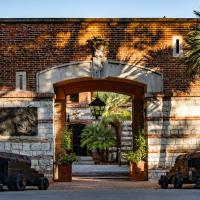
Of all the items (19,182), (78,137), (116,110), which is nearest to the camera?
(19,182)

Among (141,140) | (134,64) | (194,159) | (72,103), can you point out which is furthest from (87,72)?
(72,103)

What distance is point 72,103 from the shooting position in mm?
43844

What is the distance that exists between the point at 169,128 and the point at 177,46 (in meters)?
2.86

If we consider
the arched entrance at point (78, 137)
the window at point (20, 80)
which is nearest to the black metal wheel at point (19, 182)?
the window at point (20, 80)

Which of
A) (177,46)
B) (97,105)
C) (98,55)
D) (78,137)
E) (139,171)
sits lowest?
(139,171)

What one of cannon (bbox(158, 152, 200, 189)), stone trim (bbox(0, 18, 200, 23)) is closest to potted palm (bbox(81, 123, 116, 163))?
stone trim (bbox(0, 18, 200, 23))

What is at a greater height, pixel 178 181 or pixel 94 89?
pixel 94 89

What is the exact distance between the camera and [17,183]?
54.4ft

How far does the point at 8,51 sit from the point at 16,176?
6.58 metres

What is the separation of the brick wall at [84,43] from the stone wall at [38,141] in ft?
2.45

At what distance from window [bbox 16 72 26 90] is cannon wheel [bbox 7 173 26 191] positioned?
5619 mm

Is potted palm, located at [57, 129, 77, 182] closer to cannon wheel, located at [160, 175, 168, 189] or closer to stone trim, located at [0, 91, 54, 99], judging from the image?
stone trim, located at [0, 91, 54, 99]

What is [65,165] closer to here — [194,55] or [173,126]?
[173,126]

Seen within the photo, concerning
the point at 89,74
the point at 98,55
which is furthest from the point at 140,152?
the point at 98,55
